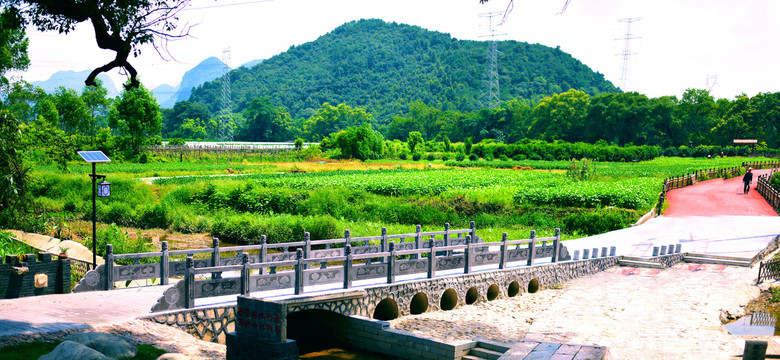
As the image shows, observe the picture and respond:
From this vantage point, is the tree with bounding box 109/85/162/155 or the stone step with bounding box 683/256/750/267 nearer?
the stone step with bounding box 683/256/750/267

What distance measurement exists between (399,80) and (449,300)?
547ft

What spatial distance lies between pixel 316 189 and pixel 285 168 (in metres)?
19.3

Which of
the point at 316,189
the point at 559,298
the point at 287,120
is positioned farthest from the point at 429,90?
the point at 559,298

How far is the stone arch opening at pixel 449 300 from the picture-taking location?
52.8 ft

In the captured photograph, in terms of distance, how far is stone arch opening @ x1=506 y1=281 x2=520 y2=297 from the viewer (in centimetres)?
1791

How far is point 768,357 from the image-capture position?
10.7m

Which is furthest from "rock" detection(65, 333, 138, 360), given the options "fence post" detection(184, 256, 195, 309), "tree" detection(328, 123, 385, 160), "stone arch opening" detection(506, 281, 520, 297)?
"tree" detection(328, 123, 385, 160)

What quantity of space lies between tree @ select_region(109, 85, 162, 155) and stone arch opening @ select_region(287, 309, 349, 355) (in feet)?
169

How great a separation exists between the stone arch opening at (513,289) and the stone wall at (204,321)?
8.68 meters

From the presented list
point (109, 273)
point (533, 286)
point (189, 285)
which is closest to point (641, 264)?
point (533, 286)

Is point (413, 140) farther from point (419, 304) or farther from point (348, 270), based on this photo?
point (348, 270)

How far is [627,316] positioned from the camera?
1547 cm

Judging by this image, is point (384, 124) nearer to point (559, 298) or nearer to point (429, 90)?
point (429, 90)

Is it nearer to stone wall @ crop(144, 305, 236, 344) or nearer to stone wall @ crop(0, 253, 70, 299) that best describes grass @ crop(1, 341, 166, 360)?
stone wall @ crop(144, 305, 236, 344)
